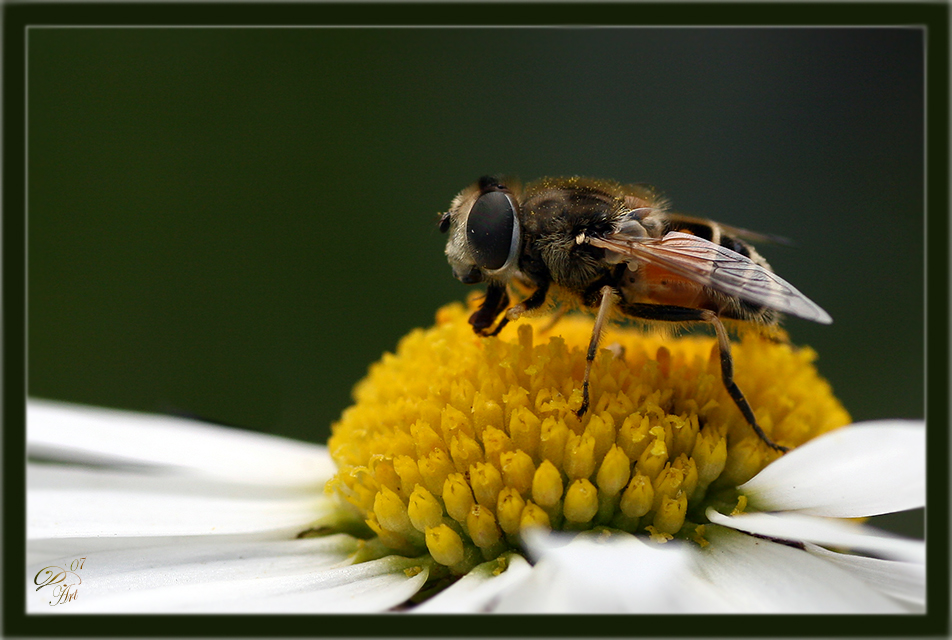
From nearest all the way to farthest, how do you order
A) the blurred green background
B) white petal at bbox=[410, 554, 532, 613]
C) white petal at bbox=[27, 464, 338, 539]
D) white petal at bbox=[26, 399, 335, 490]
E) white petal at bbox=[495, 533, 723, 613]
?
white petal at bbox=[495, 533, 723, 613], white petal at bbox=[410, 554, 532, 613], white petal at bbox=[27, 464, 338, 539], white petal at bbox=[26, 399, 335, 490], the blurred green background

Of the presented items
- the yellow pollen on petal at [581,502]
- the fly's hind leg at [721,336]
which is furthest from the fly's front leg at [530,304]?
the yellow pollen on petal at [581,502]

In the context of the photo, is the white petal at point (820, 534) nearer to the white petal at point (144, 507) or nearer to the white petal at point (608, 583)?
the white petal at point (608, 583)

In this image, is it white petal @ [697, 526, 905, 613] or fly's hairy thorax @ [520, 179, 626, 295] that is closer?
white petal @ [697, 526, 905, 613]

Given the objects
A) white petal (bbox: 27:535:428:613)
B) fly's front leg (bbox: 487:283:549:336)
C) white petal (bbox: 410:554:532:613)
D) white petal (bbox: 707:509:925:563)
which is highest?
fly's front leg (bbox: 487:283:549:336)

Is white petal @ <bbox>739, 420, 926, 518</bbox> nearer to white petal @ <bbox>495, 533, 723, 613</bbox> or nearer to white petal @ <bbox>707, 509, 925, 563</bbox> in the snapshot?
white petal @ <bbox>707, 509, 925, 563</bbox>

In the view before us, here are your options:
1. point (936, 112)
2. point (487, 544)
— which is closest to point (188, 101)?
point (487, 544)
